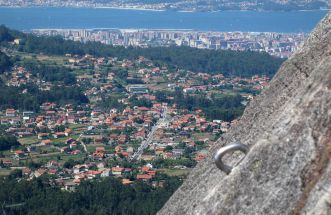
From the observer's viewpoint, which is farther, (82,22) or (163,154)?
(82,22)

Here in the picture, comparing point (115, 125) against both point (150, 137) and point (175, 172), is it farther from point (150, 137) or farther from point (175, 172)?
point (175, 172)

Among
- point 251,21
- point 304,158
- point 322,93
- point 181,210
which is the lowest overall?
point 251,21

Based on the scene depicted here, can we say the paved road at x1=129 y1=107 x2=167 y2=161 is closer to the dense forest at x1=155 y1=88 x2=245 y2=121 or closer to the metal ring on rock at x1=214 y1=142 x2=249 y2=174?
the dense forest at x1=155 y1=88 x2=245 y2=121

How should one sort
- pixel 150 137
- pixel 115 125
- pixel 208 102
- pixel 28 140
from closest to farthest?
pixel 28 140 → pixel 150 137 → pixel 115 125 → pixel 208 102

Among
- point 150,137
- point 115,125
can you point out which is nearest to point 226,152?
point 150,137

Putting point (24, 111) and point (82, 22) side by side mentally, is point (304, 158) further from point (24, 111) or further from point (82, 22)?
point (82, 22)

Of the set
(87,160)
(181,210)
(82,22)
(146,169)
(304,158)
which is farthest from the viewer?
(82,22)

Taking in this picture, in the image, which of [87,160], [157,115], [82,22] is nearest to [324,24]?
[87,160]
